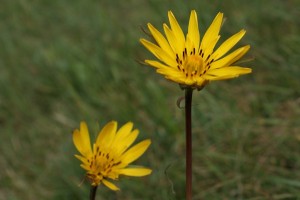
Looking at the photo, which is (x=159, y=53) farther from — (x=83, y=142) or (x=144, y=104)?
A: (x=144, y=104)

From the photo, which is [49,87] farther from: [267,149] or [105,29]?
[267,149]

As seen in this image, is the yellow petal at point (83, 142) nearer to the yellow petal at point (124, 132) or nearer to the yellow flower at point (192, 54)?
the yellow petal at point (124, 132)

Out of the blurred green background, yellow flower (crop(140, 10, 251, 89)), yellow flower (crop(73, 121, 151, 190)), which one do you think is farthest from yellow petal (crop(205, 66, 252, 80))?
the blurred green background

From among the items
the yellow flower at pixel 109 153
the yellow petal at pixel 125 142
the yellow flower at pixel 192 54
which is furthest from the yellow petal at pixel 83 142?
the yellow flower at pixel 192 54

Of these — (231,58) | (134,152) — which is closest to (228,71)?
(231,58)

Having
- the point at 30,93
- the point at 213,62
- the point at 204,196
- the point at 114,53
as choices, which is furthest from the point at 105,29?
the point at 213,62

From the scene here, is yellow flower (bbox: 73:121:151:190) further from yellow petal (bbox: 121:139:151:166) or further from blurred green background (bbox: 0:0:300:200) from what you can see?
blurred green background (bbox: 0:0:300:200)

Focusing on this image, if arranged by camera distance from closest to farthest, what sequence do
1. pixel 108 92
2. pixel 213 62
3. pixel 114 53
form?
pixel 213 62, pixel 108 92, pixel 114 53
